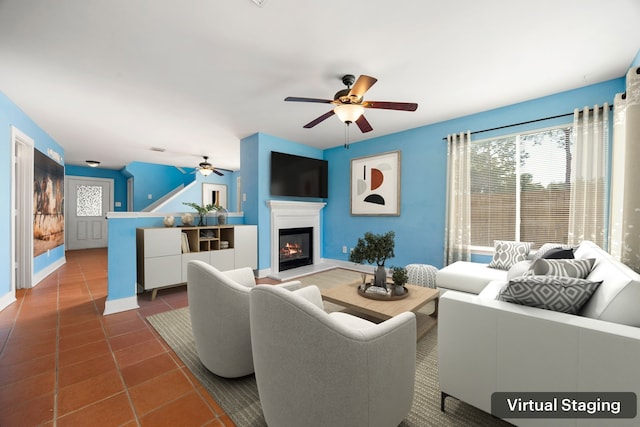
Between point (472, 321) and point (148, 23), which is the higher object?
point (148, 23)

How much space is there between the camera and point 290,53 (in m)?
2.12

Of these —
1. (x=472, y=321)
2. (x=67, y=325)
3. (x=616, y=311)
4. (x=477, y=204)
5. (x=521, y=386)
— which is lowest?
(x=67, y=325)

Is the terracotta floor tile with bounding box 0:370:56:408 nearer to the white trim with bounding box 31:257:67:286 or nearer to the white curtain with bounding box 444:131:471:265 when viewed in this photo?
the white trim with bounding box 31:257:67:286

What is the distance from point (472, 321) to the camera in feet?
4.05

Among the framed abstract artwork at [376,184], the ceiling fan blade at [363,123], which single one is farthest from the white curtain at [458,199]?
the ceiling fan blade at [363,123]

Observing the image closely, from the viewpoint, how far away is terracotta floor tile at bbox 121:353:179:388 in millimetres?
1641

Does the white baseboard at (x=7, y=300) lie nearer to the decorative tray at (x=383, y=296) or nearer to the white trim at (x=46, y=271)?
the white trim at (x=46, y=271)

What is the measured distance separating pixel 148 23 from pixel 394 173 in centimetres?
363

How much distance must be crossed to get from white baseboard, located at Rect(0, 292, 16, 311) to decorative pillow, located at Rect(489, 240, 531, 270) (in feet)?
18.3

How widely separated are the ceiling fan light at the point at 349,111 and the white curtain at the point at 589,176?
2433 millimetres

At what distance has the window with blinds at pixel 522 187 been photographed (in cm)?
289

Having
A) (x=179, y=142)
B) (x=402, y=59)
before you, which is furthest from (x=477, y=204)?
A: (x=179, y=142)

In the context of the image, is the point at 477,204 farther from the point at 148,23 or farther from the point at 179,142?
the point at 179,142

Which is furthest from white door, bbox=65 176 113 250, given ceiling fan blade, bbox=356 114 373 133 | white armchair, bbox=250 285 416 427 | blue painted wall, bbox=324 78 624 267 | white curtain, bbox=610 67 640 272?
white curtain, bbox=610 67 640 272
